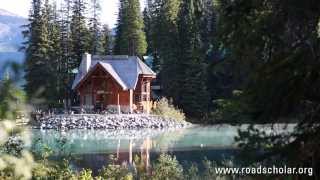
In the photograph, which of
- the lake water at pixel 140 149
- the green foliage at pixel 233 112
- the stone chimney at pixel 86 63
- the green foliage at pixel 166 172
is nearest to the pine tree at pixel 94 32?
the stone chimney at pixel 86 63

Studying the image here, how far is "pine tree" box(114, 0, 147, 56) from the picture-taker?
135ft

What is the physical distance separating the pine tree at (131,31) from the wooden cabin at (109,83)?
524 centimetres

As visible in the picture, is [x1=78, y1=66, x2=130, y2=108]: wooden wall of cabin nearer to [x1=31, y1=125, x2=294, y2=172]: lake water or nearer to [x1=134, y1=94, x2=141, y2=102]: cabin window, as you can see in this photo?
[x1=134, y1=94, x2=141, y2=102]: cabin window

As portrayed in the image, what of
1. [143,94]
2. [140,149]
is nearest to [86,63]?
[143,94]

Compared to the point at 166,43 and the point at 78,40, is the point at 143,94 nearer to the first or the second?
the point at 166,43

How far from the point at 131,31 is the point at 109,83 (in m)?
6.48

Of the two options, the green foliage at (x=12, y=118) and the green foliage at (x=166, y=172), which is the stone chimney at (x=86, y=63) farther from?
the green foliage at (x=12, y=118)

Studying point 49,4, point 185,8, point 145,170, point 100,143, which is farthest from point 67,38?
point 145,170

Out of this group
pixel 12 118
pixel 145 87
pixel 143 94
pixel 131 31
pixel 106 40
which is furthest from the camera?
pixel 106 40

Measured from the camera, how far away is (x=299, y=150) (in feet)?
9.04

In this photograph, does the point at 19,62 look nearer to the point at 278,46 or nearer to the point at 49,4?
the point at 278,46

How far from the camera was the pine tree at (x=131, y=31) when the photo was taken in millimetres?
41062

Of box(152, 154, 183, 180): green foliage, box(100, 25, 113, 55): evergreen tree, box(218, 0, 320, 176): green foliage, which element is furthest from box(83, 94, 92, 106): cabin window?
box(218, 0, 320, 176): green foliage

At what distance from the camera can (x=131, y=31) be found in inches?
1610
